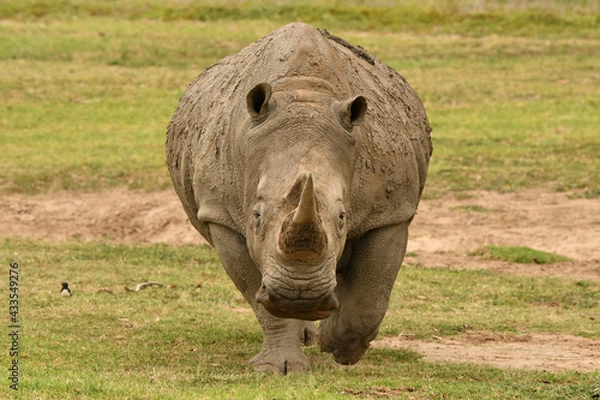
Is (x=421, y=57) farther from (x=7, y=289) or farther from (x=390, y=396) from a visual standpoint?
(x=390, y=396)

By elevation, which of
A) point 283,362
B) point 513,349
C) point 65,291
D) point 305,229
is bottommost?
point 65,291

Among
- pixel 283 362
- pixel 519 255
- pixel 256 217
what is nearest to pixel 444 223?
pixel 519 255

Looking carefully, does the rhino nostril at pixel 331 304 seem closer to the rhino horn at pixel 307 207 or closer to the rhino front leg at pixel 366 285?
the rhino horn at pixel 307 207

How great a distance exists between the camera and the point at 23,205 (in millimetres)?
15633

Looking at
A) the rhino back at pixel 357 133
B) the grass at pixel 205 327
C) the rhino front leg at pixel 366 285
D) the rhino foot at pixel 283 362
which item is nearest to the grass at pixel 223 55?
the grass at pixel 205 327

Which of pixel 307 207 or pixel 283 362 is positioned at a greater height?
pixel 307 207

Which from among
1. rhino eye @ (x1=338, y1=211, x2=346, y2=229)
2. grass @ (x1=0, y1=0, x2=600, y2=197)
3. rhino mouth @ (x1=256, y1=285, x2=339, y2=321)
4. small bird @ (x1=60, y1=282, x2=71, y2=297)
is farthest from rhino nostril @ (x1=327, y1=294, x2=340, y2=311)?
grass @ (x1=0, y1=0, x2=600, y2=197)

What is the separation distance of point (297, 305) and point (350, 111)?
1163 mm

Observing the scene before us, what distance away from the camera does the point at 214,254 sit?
1328 centimetres

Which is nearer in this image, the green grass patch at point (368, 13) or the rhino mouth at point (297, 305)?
the rhino mouth at point (297, 305)

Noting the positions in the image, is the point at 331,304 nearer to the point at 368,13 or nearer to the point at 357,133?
the point at 357,133

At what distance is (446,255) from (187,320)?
14.3 feet

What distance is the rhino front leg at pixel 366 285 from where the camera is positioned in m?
8.00

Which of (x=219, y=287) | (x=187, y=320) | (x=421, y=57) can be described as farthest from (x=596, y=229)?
(x=421, y=57)
